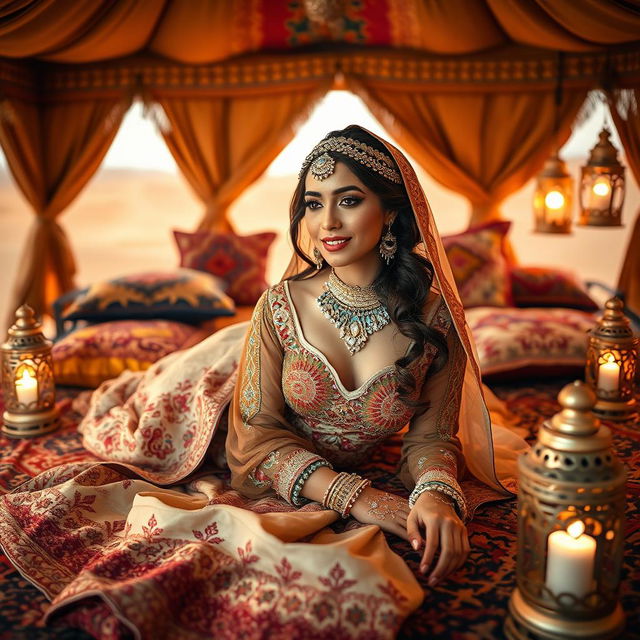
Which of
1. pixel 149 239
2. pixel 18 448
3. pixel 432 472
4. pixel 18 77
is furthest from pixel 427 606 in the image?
pixel 149 239

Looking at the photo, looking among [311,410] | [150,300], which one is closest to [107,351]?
[150,300]

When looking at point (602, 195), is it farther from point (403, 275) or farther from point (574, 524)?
point (574, 524)

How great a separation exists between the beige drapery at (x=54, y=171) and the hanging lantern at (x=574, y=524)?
3.64 m

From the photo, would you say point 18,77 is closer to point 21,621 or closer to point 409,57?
point 409,57

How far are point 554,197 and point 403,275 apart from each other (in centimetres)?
227

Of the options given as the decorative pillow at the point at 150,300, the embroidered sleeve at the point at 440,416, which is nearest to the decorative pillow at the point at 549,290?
the decorative pillow at the point at 150,300

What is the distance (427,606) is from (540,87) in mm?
3487

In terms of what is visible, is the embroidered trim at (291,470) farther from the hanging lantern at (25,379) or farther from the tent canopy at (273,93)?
the tent canopy at (273,93)

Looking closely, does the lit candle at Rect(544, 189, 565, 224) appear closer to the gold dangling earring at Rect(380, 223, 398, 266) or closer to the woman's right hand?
the gold dangling earring at Rect(380, 223, 398, 266)

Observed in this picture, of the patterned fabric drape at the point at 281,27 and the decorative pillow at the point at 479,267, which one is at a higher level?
the patterned fabric drape at the point at 281,27

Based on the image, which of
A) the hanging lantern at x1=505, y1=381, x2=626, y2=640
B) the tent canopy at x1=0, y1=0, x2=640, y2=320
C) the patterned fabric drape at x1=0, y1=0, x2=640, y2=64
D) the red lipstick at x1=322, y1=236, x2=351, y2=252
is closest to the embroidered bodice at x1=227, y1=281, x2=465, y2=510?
the red lipstick at x1=322, y1=236, x2=351, y2=252

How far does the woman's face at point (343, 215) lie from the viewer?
1810 millimetres

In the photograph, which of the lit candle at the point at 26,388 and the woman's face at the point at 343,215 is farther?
the lit candle at the point at 26,388

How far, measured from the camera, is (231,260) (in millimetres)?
4082
